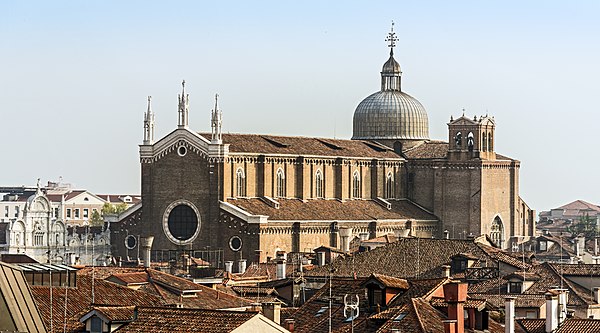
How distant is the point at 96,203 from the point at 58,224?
4781cm

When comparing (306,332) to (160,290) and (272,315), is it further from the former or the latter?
(160,290)

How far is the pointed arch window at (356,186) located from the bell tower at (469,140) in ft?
17.1

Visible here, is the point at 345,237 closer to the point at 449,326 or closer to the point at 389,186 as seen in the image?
the point at 389,186

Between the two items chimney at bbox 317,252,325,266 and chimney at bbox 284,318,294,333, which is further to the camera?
chimney at bbox 317,252,325,266

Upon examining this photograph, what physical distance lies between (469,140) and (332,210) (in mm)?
10314

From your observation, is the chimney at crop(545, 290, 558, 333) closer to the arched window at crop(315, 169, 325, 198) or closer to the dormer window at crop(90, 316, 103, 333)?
the dormer window at crop(90, 316, 103, 333)

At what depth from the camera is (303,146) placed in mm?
88812

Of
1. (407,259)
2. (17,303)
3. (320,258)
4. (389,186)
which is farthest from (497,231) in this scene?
(17,303)

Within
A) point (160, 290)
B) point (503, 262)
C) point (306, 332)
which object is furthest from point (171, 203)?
point (306, 332)

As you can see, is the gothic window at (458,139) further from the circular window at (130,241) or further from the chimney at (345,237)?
the circular window at (130,241)

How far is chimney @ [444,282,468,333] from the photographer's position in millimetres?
23453

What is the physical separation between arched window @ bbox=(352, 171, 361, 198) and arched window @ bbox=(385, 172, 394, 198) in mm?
2485

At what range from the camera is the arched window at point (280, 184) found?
84.8 meters

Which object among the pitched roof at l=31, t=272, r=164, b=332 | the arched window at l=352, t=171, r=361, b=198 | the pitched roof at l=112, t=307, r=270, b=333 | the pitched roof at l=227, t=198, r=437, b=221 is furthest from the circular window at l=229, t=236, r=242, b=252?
the pitched roof at l=112, t=307, r=270, b=333
